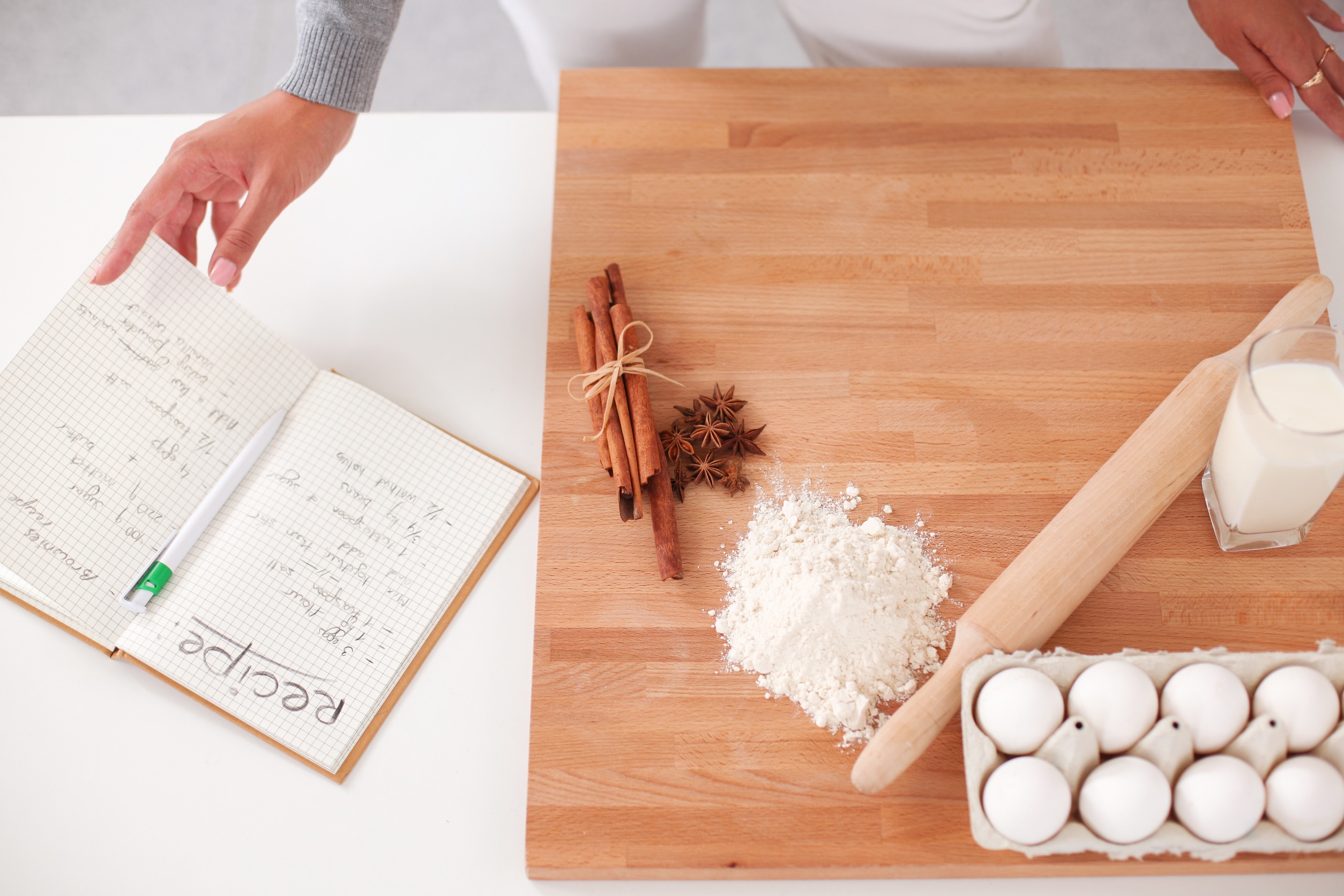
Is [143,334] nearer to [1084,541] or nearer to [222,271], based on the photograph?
[222,271]

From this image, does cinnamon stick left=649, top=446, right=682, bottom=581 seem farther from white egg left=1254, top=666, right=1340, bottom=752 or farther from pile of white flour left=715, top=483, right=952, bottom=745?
white egg left=1254, top=666, right=1340, bottom=752

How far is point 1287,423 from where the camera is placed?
3.00ft

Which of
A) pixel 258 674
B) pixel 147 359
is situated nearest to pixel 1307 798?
pixel 258 674

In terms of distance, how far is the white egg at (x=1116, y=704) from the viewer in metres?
0.86

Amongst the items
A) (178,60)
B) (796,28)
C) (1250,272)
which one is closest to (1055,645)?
(1250,272)

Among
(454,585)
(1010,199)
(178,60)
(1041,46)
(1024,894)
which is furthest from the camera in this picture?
(178,60)

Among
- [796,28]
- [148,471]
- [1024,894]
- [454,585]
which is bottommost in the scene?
[1024,894]

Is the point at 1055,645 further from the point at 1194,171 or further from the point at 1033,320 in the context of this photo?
the point at 1194,171

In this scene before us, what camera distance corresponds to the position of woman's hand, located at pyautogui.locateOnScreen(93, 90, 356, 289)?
113 cm

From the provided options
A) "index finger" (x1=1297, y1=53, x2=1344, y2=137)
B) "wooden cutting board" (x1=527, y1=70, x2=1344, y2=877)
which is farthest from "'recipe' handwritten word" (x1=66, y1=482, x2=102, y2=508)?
"index finger" (x1=1297, y1=53, x2=1344, y2=137)

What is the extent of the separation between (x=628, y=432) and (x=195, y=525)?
0.56 meters

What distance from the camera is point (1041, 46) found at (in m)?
1.50

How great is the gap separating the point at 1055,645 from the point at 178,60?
292cm

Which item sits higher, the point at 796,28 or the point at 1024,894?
the point at 796,28
